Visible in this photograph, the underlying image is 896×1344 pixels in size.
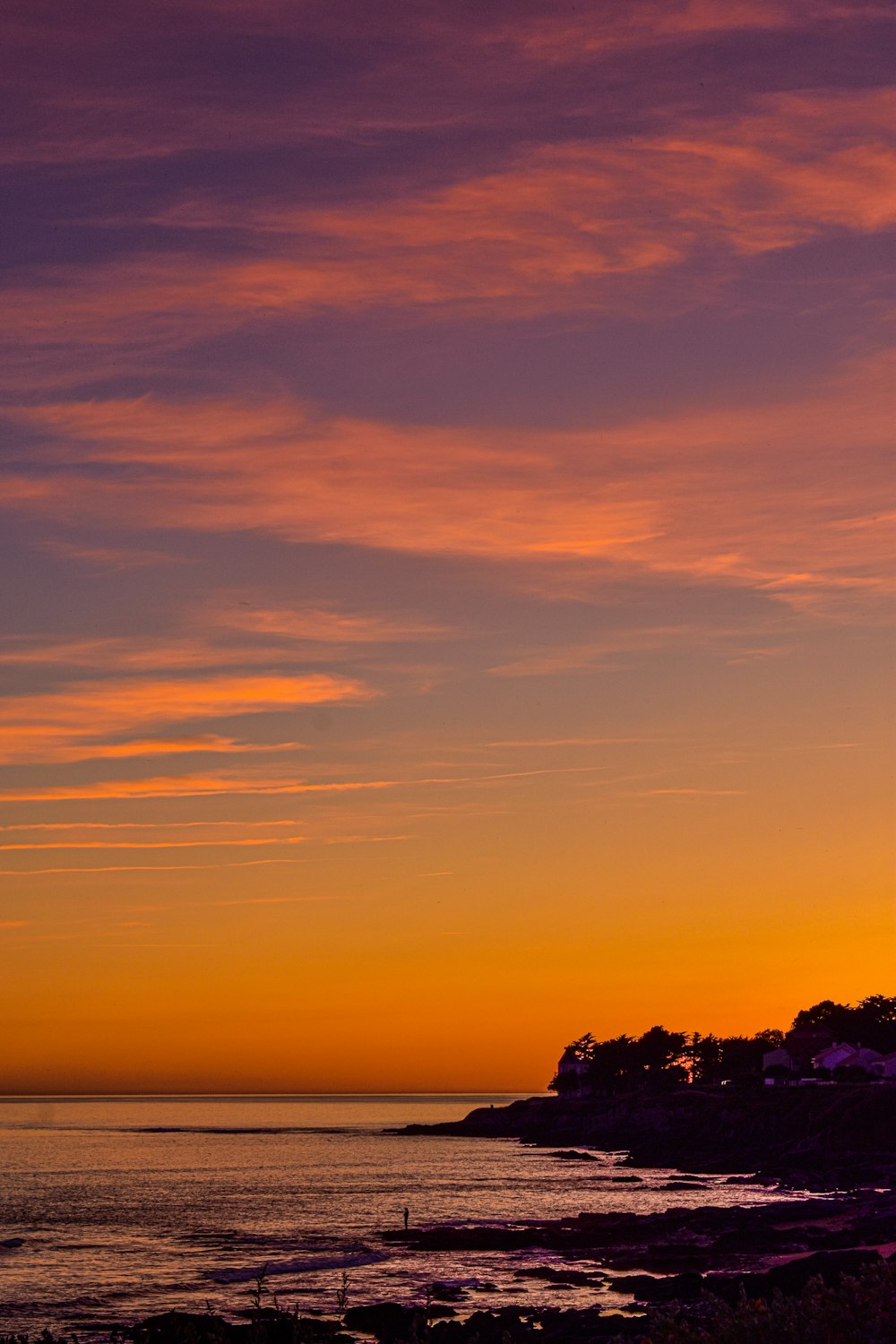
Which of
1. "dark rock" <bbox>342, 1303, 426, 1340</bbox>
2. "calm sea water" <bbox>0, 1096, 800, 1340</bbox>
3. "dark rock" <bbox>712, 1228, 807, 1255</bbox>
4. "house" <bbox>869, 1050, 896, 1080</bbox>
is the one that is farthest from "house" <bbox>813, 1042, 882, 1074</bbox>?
"dark rock" <bbox>342, 1303, 426, 1340</bbox>

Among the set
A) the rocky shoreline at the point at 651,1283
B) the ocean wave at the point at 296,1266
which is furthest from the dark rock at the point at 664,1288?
the ocean wave at the point at 296,1266

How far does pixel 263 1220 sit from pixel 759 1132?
5600 cm

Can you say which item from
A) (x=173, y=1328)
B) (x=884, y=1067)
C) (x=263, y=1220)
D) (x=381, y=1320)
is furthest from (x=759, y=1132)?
(x=173, y=1328)

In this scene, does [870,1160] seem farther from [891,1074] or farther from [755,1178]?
[891,1074]

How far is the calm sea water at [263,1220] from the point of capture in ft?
170

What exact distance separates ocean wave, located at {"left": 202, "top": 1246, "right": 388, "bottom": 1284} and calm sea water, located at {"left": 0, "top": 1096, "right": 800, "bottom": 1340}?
0.40ft

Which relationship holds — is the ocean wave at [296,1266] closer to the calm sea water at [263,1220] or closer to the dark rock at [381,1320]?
the calm sea water at [263,1220]

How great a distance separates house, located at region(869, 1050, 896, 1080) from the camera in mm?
145500

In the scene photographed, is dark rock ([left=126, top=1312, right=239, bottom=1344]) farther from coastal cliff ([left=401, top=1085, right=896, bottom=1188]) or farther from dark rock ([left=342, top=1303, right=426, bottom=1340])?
coastal cliff ([left=401, top=1085, right=896, bottom=1188])

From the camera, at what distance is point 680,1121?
463 feet

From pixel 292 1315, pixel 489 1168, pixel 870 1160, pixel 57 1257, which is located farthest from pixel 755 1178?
pixel 292 1315

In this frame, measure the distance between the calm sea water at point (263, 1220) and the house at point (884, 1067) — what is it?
104 ft

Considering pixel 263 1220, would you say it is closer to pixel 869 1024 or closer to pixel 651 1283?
pixel 651 1283

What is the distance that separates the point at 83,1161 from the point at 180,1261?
100418mm
